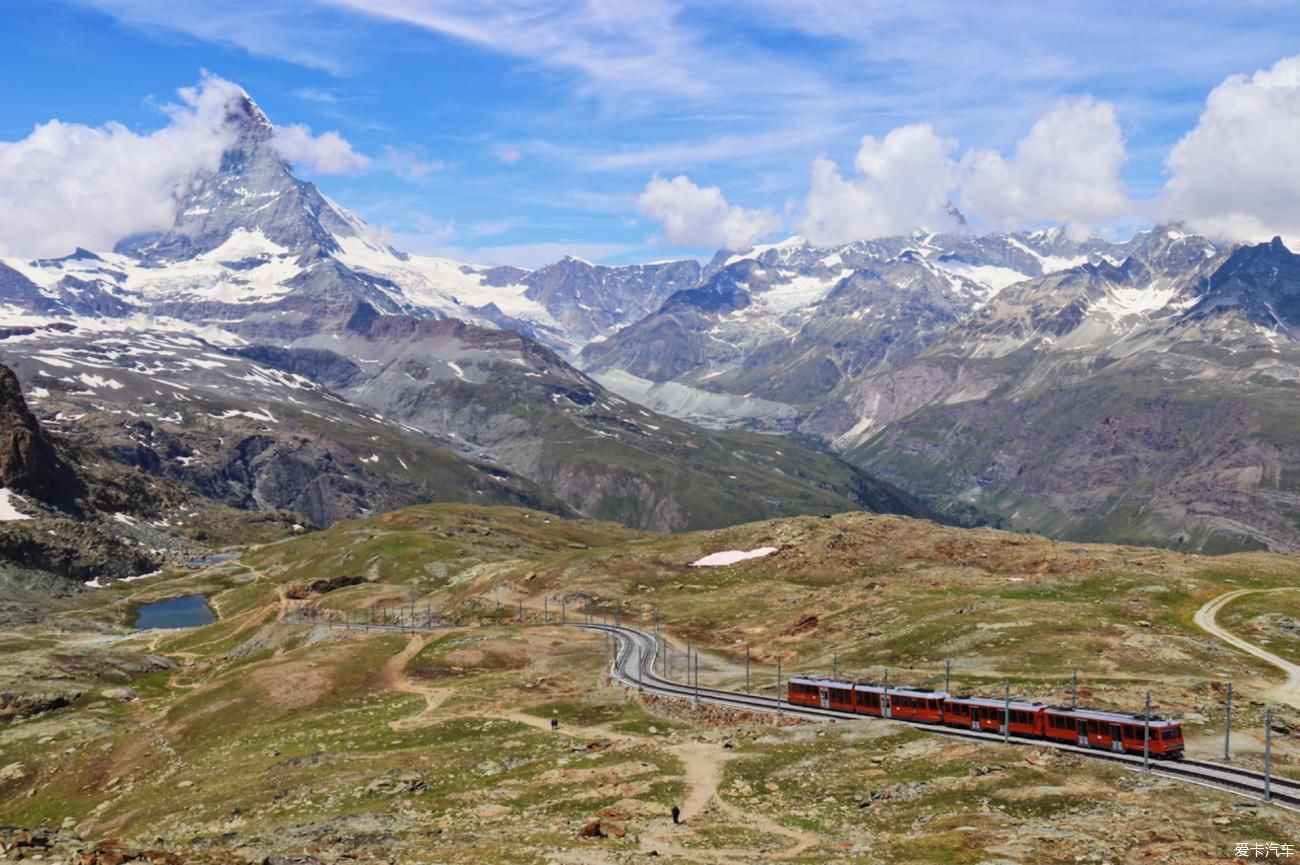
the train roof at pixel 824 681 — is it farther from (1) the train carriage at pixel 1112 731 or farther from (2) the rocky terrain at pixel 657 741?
(1) the train carriage at pixel 1112 731

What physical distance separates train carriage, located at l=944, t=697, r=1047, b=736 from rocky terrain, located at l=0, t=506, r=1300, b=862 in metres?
6.26

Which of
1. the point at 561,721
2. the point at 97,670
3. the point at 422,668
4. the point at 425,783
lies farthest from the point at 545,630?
the point at 425,783

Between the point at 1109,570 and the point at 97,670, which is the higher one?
the point at 1109,570

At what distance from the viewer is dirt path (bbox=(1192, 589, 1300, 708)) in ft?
331

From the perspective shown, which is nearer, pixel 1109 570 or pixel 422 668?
pixel 422 668

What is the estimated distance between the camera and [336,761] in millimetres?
92438

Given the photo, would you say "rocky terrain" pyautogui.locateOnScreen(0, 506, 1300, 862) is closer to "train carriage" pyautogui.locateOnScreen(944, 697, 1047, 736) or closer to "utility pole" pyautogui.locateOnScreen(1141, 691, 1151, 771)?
"utility pole" pyautogui.locateOnScreen(1141, 691, 1151, 771)

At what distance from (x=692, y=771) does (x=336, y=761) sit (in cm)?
3256

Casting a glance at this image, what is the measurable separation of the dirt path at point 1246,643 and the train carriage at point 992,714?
2777cm

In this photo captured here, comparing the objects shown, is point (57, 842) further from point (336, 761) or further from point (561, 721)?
point (561, 721)

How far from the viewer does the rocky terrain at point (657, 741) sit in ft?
209

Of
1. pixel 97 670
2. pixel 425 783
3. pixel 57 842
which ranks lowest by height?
pixel 97 670

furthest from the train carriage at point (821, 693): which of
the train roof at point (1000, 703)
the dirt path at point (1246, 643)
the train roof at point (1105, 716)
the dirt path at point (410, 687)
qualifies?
the dirt path at point (1246, 643)

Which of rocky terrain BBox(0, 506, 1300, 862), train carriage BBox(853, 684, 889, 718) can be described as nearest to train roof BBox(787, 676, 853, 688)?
train carriage BBox(853, 684, 889, 718)
